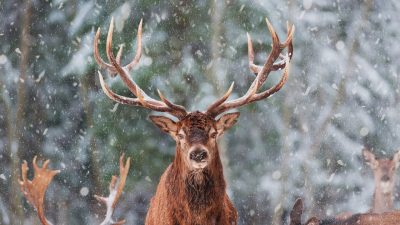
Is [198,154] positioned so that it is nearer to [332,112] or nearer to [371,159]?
[371,159]

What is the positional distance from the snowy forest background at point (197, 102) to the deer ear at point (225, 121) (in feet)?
20.6

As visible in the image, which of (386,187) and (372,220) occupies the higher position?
(372,220)

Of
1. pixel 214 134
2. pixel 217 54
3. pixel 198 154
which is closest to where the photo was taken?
pixel 198 154

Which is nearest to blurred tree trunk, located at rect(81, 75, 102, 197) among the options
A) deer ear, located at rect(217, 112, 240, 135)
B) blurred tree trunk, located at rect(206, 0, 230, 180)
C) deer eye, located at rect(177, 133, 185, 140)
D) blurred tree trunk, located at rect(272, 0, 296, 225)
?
blurred tree trunk, located at rect(206, 0, 230, 180)

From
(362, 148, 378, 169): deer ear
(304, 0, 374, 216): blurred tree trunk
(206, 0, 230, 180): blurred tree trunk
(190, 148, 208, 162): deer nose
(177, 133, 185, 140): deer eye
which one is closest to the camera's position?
(190, 148, 208, 162): deer nose

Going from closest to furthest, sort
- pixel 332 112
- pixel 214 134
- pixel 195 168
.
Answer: pixel 195 168
pixel 214 134
pixel 332 112

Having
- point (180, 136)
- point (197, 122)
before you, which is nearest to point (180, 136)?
point (180, 136)

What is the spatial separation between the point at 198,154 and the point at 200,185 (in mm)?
415

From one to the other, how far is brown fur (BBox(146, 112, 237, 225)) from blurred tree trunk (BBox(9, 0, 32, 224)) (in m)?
7.92

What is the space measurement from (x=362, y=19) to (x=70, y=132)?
6920mm

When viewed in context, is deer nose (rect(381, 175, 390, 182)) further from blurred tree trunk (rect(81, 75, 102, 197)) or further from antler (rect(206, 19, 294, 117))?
antler (rect(206, 19, 294, 117))

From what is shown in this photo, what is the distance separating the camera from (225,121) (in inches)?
296

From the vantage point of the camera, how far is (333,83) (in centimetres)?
1770

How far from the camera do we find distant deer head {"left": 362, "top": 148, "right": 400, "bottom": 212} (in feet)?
44.0
